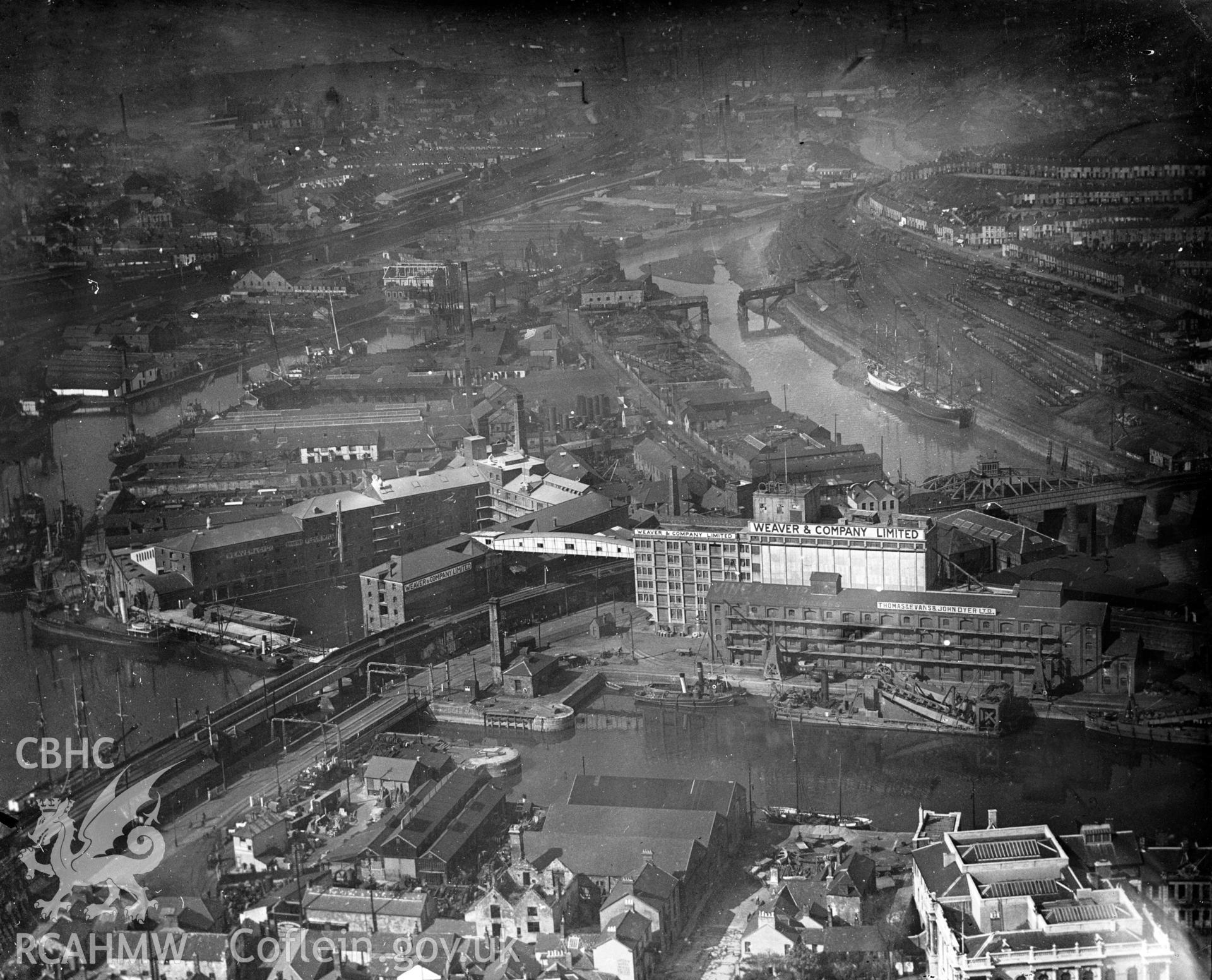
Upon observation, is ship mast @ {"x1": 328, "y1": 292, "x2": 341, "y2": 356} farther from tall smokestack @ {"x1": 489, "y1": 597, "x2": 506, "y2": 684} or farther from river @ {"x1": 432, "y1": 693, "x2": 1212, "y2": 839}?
river @ {"x1": 432, "y1": 693, "x2": 1212, "y2": 839}

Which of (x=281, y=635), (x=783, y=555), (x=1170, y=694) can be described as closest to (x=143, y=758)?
(x=281, y=635)

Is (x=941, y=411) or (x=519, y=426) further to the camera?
(x=519, y=426)

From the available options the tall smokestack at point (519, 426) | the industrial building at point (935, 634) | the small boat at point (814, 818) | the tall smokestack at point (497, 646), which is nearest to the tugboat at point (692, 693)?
the industrial building at point (935, 634)

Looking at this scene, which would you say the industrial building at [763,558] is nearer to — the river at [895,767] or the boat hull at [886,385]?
the river at [895,767]

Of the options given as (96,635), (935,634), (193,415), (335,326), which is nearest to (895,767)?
(935,634)

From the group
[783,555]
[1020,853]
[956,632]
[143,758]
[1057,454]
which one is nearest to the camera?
[1020,853]

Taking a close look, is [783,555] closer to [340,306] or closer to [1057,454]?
[1057,454]

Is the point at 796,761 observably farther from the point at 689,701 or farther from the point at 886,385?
the point at 886,385
